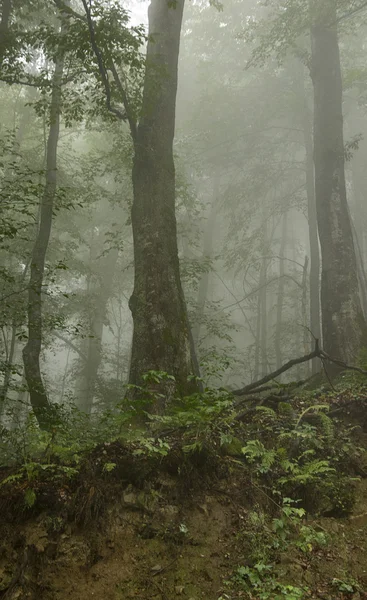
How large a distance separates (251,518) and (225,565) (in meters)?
0.48

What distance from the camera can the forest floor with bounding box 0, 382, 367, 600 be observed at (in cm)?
295

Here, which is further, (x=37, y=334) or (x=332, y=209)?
(x=332, y=209)

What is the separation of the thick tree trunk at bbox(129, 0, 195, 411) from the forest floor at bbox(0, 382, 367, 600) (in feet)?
4.94

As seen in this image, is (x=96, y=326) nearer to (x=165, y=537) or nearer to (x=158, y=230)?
(x=158, y=230)

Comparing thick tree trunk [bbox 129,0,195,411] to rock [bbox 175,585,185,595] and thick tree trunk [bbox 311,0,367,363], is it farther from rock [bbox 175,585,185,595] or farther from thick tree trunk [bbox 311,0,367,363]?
thick tree trunk [bbox 311,0,367,363]

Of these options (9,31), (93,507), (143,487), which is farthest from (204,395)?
(9,31)

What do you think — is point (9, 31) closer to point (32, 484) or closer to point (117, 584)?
point (32, 484)

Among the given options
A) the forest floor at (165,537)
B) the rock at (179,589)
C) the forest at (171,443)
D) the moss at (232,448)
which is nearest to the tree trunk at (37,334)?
the forest at (171,443)

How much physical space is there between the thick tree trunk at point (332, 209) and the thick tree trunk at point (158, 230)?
12.9ft

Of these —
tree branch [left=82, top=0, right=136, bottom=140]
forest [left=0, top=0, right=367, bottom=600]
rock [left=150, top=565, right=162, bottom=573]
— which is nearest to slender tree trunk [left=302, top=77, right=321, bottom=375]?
forest [left=0, top=0, right=367, bottom=600]

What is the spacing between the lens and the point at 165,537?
3.36 m

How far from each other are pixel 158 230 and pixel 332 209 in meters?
5.06

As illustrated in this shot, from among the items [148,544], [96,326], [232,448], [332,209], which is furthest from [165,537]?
[96,326]

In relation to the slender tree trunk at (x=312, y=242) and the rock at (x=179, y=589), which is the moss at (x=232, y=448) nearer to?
the rock at (x=179, y=589)
